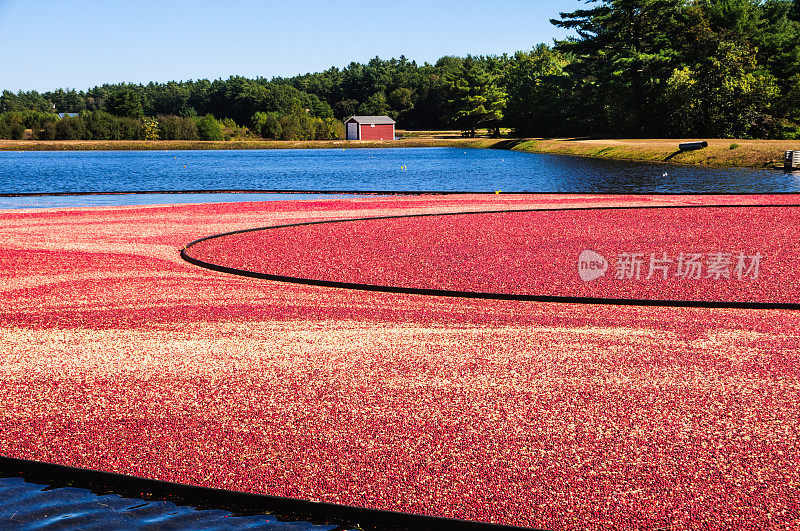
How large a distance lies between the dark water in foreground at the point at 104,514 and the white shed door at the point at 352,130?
94631 millimetres

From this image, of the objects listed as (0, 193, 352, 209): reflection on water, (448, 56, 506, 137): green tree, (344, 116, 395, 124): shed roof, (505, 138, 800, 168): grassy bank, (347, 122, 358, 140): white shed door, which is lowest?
(0, 193, 352, 209): reflection on water

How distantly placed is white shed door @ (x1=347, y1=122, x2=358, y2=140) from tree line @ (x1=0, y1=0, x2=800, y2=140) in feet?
4.46

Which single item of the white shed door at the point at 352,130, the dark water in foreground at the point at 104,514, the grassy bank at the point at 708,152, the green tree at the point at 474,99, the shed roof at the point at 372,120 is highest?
the green tree at the point at 474,99

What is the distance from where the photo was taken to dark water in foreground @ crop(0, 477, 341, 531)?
3.89 m

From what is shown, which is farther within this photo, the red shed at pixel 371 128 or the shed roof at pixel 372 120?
the shed roof at pixel 372 120

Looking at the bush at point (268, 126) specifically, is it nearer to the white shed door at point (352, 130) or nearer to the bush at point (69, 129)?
the white shed door at point (352, 130)

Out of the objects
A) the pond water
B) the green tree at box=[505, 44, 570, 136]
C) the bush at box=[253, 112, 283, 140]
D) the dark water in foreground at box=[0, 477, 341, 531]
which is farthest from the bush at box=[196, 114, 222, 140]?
the dark water in foreground at box=[0, 477, 341, 531]

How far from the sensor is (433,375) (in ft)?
19.7

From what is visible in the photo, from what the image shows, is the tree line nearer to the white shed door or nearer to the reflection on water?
the white shed door

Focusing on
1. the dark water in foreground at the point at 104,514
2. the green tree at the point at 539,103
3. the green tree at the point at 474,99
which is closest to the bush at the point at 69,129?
the green tree at the point at 474,99

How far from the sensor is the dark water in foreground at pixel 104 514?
3.89m

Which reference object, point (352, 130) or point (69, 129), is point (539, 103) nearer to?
point (352, 130)

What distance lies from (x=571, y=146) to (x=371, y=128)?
37.8 meters

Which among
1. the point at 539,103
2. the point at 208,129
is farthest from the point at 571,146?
the point at 208,129
